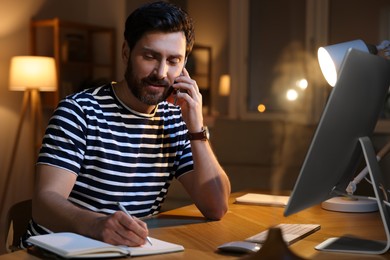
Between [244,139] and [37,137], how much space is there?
5.84ft

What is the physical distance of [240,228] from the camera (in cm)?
148

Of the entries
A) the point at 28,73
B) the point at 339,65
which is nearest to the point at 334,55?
the point at 339,65

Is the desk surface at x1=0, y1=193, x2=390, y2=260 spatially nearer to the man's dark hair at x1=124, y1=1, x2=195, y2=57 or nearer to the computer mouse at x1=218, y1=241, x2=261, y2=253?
the computer mouse at x1=218, y1=241, x2=261, y2=253

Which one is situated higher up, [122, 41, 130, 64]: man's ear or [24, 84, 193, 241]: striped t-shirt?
[122, 41, 130, 64]: man's ear

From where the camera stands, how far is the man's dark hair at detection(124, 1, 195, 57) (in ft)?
5.51

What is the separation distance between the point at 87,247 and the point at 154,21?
776mm

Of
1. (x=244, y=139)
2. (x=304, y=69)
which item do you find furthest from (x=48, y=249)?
(x=304, y=69)

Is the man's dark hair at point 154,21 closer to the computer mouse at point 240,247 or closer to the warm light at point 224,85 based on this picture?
the computer mouse at point 240,247

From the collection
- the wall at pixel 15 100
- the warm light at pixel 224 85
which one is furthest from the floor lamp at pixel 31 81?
the warm light at pixel 224 85

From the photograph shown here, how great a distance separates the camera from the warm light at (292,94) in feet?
17.7

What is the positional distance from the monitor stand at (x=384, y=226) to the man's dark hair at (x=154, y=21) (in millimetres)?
696

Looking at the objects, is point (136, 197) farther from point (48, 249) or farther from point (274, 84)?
point (274, 84)

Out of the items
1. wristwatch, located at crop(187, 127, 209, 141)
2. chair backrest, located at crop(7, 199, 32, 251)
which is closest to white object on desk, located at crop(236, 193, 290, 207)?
wristwatch, located at crop(187, 127, 209, 141)

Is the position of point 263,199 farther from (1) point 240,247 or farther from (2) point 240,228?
(1) point 240,247
